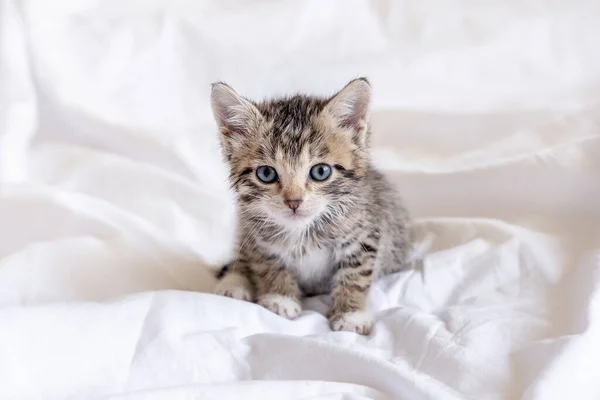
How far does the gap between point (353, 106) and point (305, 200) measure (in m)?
0.25

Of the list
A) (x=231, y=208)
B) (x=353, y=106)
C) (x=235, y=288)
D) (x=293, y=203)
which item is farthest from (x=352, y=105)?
(x=231, y=208)

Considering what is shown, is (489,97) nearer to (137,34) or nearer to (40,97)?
(137,34)

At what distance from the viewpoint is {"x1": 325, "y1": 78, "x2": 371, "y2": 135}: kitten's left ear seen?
52.6 inches

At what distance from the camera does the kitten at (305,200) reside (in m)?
1.32

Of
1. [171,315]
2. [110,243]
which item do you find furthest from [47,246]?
[171,315]

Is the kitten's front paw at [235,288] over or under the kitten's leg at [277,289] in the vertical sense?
under

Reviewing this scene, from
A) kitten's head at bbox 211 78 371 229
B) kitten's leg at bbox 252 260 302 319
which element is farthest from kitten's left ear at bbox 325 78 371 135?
kitten's leg at bbox 252 260 302 319

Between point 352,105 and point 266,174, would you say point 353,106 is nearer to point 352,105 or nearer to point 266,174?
point 352,105

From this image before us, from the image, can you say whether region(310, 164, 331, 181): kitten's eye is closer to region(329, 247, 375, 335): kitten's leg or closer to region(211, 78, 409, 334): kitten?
region(211, 78, 409, 334): kitten

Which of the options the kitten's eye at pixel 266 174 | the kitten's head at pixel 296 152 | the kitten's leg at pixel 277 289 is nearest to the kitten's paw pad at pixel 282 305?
the kitten's leg at pixel 277 289

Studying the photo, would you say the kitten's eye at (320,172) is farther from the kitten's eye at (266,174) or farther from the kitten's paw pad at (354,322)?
the kitten's paw pad at (354,322)

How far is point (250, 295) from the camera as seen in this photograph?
4.91 feet

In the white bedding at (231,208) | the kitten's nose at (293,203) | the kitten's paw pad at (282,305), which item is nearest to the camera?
the white bedding at (231,208)

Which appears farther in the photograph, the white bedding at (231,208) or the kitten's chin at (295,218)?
the kitten's chin at (295,218)
